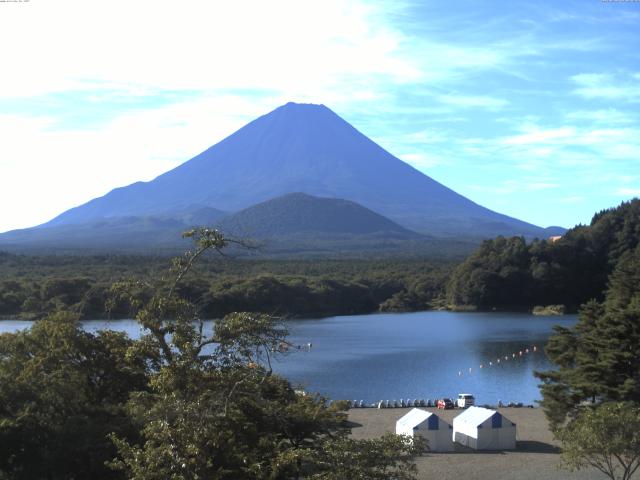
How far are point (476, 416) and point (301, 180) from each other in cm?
10320

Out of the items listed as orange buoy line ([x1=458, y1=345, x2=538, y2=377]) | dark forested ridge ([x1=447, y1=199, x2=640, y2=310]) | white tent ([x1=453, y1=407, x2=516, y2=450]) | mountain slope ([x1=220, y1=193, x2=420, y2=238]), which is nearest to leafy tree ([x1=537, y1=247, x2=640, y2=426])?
white tent ([x1=453, y1=407, x2=516, y2=450])

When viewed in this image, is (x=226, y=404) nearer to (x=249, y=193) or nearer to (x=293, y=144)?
(x=249, y=193)

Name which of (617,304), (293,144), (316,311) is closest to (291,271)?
(316,311)

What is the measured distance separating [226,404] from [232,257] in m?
0.99

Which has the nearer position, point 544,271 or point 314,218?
point 544,271

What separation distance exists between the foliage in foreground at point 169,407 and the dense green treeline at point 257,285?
21.9 metres

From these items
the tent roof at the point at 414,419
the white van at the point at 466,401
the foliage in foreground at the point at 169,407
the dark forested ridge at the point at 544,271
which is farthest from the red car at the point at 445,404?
the dark forested ridge at the point at 544,271

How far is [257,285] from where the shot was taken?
3950cm

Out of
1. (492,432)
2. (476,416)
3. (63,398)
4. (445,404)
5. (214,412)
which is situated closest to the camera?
(214,412)

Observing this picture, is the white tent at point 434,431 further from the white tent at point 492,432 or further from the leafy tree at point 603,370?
the leafy tree at point 603,370

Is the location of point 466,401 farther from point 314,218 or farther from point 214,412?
point 314,218

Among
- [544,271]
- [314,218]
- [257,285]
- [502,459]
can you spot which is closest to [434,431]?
[502,459]

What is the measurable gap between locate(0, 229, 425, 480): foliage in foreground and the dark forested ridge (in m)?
37.7

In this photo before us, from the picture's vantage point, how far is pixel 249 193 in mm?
111625
